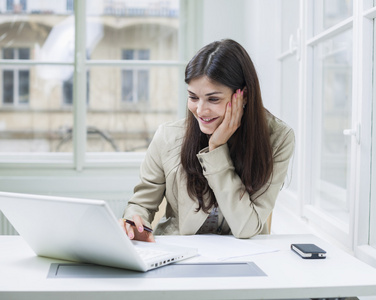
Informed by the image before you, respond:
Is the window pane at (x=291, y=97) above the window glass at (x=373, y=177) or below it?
above

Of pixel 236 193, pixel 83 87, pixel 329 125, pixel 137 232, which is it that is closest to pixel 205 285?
pixel 137 232

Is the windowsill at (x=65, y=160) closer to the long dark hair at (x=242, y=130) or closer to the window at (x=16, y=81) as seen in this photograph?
the window at (x=16, y=81)

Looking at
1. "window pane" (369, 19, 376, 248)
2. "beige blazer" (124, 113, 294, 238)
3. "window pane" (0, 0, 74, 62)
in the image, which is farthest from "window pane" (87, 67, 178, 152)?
"window pane" (369, 19, 376, 248)

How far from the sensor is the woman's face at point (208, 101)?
5.10 feet

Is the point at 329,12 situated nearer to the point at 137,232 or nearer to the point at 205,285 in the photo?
the point at 137,232

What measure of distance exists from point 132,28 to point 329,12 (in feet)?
5.14

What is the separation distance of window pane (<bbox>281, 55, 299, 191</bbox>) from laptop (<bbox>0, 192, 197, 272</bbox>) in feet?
4.52

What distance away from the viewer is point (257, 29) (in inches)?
112

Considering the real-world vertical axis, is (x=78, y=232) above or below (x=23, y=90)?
below

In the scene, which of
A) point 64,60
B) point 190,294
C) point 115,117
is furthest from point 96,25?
point 190,294

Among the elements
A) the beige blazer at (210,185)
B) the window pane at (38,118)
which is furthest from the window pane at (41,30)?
the beige blazer at (210,185)

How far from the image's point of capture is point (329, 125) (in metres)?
2.13

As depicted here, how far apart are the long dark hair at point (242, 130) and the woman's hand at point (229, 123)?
0.10ft

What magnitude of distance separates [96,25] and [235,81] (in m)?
1.87
